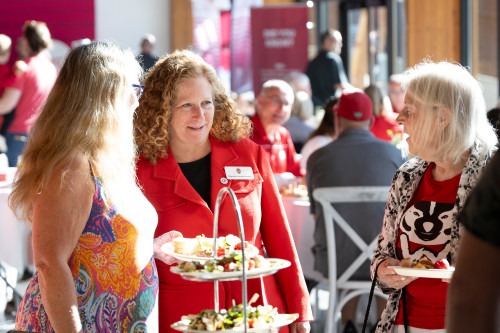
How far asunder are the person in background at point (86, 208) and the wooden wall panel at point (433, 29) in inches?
385

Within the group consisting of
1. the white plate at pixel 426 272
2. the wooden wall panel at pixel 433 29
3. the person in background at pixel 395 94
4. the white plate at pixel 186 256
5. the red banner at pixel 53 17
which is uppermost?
the red banner at pixel 53 17

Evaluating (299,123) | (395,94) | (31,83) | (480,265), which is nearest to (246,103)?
(395,94)

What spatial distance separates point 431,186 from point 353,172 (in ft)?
6.58

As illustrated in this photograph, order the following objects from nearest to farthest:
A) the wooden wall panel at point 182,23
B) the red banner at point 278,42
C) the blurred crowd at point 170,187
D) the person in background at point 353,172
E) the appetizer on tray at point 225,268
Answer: the appetizer on tray at point 225,268 < the blurred crowd at point 170,187 < the person in background at point 353,172 < the red banner at point 278,42 < the wooden wall panel at point 182,23

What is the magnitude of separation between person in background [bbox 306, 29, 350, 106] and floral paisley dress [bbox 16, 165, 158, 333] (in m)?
10.1

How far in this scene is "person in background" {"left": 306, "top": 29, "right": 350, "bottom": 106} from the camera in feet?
39.9

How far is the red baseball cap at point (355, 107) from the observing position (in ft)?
15.8

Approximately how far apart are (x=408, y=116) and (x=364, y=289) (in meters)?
2.08

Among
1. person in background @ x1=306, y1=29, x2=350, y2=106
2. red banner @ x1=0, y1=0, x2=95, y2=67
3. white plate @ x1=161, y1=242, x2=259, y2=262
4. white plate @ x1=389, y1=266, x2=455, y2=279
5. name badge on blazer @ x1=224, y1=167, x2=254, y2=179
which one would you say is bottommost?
white plate @ x1=389, y1=266, x2=455, y2=279

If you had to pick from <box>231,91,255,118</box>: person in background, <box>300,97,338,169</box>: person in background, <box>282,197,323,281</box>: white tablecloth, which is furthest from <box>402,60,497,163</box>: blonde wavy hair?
<box>231,91,255,118</box>: person in background

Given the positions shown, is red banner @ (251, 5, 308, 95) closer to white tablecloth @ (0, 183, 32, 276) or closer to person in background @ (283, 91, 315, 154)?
person in background @ (283, 91, 315, 154)

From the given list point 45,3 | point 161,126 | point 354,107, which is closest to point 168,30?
point 45,3

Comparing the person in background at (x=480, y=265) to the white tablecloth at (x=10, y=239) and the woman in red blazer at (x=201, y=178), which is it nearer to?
the woman in red blazer at (x=201, y=178)

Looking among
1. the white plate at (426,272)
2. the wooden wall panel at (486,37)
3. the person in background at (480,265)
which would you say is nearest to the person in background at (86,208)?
the white plate at (426,272)
